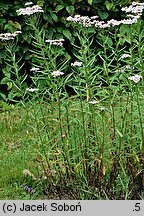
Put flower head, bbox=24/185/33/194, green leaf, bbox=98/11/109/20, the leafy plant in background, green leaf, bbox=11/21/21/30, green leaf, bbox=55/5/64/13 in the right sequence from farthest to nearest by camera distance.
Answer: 1. green leaf, bbox=98/11/109/20
2. green leaf, bbox=55/5/64/13
3. green leaf, bbox=11/21/21/30
4. flower head, bbox=24/185/33/194
5. the leafy plant in background

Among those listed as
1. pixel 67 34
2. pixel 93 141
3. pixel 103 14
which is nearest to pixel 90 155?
pixel 93 141

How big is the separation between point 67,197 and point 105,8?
143 inches

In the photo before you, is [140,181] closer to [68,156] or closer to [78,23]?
[68,156]

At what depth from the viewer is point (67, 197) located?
4.36m

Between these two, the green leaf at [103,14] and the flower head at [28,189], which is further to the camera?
the green leaf at [103,14]

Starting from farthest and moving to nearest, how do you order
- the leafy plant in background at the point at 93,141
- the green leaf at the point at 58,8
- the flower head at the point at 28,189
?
the green leaf at the point at 58,8 < the flower head at the point at 28,189 < the leafy plant in background at the point at 93,141

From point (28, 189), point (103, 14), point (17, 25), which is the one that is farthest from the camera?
point (103, 14)

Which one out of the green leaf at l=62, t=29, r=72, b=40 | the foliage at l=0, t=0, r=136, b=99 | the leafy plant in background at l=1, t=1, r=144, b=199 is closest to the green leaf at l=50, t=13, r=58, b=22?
the foliage at l=0, t=0, r=136, b=99

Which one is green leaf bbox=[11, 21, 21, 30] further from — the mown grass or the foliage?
the mown grass

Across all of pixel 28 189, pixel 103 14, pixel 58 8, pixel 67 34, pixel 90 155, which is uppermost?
pixel 58 8

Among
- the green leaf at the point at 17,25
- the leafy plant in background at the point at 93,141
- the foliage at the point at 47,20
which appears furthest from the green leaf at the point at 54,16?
the leafy plant in background at the point at 93,141

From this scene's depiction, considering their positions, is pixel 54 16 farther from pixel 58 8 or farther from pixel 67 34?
pixel 67 34

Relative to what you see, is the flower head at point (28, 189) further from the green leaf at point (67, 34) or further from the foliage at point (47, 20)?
the green leaf at point (67, 34)

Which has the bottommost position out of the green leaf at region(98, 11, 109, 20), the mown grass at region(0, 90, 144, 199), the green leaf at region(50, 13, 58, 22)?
the mown grass at region(0, 90, 144, 199)
